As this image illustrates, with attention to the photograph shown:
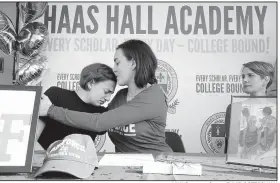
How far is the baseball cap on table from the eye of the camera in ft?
3.61

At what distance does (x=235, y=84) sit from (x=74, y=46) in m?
1.44

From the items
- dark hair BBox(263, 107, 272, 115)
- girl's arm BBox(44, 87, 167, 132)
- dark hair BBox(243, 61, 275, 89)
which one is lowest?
girl's arm BBox(44, 87, 167, 132)

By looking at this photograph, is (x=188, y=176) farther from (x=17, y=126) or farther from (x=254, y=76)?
(x=254, y=76)

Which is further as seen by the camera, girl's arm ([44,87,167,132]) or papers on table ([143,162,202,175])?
girl's arm ([44,87,167,132])

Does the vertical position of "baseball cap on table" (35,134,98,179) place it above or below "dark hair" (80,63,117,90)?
below

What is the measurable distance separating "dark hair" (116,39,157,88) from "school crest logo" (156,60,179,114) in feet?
0.20

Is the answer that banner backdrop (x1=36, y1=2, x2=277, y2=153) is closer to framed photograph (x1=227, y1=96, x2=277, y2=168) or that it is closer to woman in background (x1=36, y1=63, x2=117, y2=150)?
woman in background (x1=36, y1=63, x2=117, y2=150)

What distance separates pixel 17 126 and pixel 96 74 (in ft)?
4.26

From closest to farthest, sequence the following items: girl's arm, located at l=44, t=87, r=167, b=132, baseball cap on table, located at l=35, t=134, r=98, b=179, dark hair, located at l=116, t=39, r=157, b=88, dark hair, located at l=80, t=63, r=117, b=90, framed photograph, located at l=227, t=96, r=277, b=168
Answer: baseball cap on table, located at l=35, t=134, r=98, b=179 < framed photograph, located at l=227, t=96, r=277, b=168 < girl's arm, located at l=44, t=87, r=167, b=132 < dark hair, located at l=116, t=39, r=157, b=88 < dark hair, located at l=80, t=63, r=117, b=90

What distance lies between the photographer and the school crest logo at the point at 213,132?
8.27 ft

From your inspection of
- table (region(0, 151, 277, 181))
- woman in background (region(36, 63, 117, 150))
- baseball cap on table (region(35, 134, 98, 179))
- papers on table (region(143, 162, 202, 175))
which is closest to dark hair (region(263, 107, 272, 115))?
table (region(0, 151, 277, 181))

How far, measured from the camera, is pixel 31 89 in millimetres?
1345

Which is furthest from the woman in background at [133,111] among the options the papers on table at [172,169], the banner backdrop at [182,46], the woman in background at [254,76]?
the papers on table at [172,169]

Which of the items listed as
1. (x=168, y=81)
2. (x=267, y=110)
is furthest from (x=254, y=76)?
(x=267, y=110)
